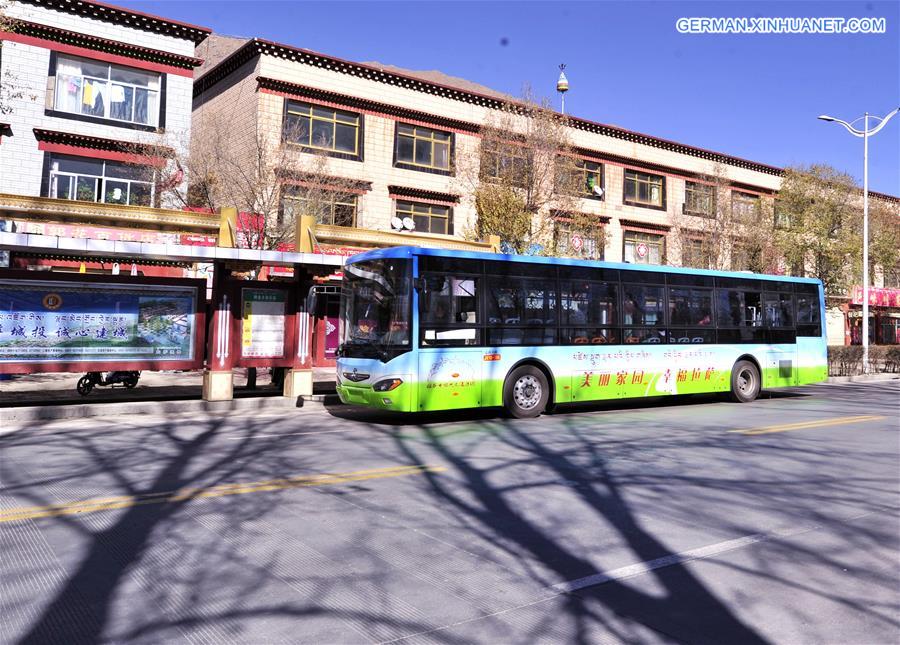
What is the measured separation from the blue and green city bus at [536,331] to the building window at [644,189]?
73.5 feet

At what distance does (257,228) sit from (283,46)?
30.0 ft

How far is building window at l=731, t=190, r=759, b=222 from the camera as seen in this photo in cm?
3409

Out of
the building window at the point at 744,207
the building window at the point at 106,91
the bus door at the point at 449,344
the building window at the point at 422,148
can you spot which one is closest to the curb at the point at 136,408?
the bus door at the point at 449,344

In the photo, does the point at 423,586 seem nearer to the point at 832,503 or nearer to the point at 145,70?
the point at 832,503

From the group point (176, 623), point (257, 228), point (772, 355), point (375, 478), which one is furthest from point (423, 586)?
point (257, 228)

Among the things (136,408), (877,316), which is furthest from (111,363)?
(877,316)

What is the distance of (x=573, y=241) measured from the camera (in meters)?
29.2

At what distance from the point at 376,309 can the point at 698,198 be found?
3240 centimetres

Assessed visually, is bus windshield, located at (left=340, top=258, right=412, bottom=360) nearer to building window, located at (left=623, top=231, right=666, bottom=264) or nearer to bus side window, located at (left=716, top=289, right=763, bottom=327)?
bus side window, located at (left=716, top=289, right=763, bottom=327)

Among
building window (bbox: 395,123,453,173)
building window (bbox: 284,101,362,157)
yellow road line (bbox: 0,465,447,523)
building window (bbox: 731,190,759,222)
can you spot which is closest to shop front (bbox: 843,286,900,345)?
building window (bbox: 731,190,759,222)

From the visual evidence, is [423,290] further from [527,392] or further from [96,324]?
[96,324]

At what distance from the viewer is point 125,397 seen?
1432 cm

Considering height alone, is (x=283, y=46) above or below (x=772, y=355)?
above

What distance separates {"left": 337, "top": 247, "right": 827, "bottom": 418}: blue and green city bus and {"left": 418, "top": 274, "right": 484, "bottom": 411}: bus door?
0.06ft
